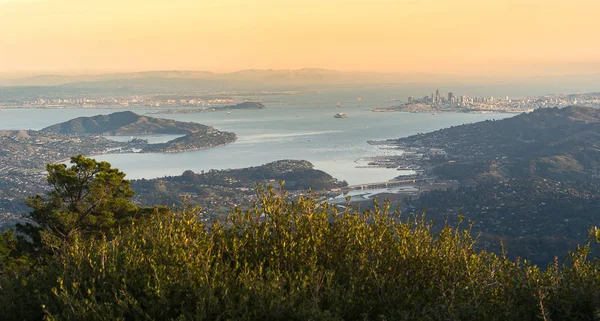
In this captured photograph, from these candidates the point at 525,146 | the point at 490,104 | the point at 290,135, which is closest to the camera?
the point at 525,146

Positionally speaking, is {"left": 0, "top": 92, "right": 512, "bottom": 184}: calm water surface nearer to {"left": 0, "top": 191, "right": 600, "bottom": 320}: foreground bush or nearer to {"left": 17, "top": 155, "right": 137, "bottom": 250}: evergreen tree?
{"left": 17, "top": 155, "right": 137, "bottom": 250}: evergreen tree

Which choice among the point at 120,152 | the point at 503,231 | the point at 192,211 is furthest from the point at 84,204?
the point at 120,152

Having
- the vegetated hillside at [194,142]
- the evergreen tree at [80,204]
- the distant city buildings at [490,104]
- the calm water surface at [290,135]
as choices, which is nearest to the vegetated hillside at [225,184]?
the calm water surface at [290,135]

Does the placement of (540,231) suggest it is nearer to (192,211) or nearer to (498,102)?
(192,211)

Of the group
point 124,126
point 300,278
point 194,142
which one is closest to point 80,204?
point 300,278

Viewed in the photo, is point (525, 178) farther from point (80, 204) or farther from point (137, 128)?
point (137, 128)

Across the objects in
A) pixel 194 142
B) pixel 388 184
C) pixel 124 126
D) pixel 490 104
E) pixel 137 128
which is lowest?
pixel 388 184
